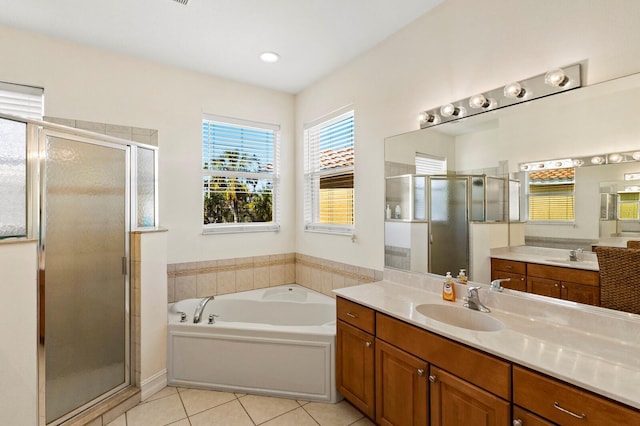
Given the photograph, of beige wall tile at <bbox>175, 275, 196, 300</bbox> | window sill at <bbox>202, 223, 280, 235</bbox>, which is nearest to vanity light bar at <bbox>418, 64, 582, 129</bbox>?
window sill at <bbox>202, 223, 280, 235</bbox>

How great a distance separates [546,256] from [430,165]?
92 cm

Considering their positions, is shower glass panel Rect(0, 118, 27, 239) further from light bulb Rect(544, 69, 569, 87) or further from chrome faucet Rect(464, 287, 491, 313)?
light bulb Rect(544, 69, 569, 87)

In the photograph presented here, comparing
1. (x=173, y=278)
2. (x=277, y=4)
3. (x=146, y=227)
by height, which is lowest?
(x=173, y=278)

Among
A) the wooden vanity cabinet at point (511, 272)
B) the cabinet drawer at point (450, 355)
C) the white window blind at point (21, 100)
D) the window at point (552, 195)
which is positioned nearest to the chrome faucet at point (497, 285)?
the wooden vanity cabinet at point (511, 272)

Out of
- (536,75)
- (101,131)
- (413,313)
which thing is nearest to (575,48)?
(536,75)

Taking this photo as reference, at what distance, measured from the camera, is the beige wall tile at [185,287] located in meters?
3.06

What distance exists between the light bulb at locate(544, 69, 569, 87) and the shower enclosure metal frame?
2765 mm

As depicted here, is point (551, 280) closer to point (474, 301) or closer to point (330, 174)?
point (474, 301)

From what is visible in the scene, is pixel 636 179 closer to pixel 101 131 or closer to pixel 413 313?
pixel 413 313

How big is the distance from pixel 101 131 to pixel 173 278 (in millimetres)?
1474

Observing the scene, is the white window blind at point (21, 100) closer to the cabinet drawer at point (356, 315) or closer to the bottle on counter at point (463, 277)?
the cabinet drawer at point (356, 315)

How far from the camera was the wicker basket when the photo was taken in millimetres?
1375

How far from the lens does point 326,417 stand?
7.02 feet

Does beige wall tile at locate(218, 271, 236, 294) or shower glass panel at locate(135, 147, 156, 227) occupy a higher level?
shower glass panel at locate(135, 147, 156, 227)
